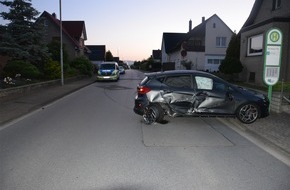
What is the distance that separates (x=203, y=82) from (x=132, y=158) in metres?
4.29

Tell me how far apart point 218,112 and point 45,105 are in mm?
7665

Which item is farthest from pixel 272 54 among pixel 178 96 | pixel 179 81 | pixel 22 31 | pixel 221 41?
pixel 221 41

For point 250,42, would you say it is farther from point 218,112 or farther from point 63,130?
point 63,130

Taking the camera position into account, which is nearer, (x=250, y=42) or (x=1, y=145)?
(x=1, y=145)

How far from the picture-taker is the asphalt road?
4.67 metres

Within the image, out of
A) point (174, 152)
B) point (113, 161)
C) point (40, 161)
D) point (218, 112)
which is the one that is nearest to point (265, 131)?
point (218, 112)

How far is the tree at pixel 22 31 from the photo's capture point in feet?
71.8

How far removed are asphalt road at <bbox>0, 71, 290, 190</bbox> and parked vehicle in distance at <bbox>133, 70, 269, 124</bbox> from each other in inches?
15.5

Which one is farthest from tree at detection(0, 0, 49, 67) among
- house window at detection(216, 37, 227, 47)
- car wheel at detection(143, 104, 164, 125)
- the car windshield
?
house window at detection(216, 37, 227, 47)

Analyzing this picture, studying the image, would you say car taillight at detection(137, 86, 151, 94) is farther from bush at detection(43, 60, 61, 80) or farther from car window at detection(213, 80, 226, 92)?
bush at detection(43, 60, 61, 80)

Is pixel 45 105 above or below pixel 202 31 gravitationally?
below

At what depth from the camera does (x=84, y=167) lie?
5.29 meters

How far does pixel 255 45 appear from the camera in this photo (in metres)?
21.4

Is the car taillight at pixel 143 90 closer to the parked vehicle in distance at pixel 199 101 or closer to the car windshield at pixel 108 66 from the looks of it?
the parked vehicle in distance at pixel 199 101
